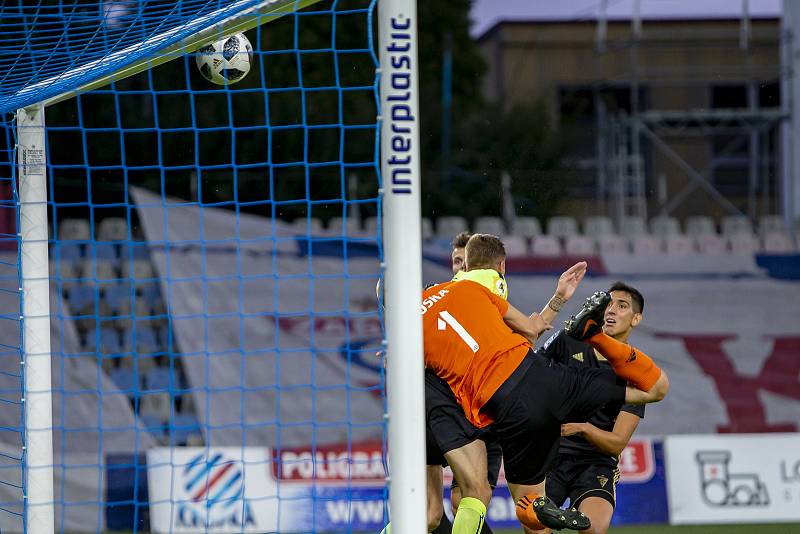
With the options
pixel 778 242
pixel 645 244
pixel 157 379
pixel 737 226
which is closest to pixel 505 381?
pixel 157 379

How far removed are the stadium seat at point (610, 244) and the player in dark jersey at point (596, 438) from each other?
20.4 feet

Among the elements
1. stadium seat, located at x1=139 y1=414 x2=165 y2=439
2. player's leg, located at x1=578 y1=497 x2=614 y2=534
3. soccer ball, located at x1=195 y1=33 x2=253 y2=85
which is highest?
soccer ball, located at x1=195 y1=33 x2=253 y2=85

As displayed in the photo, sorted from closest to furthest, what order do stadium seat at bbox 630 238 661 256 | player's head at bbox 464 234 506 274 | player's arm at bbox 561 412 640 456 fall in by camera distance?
1. player's head at bbox 464 234 506 274
2. player's arm at bbox 561 412 640 456
3. stadium seat at bbox 630 238 661 256

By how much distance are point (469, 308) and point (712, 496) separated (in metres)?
5.23

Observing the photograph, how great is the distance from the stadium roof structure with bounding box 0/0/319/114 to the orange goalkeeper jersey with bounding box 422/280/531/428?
156cm

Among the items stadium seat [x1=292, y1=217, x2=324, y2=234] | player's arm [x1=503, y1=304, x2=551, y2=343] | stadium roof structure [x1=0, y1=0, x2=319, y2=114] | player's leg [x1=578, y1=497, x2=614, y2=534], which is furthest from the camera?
stadium seat [x1=292, y1=217, x2=324, y2=234]

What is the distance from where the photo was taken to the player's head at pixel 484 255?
5191 millimetres

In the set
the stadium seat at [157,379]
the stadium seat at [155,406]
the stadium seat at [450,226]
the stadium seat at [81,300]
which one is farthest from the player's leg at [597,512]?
the stadium seat at [450,226]

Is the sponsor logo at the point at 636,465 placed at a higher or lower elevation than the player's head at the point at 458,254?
lower

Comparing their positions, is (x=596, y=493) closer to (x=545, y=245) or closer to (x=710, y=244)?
(x=545, y=245)

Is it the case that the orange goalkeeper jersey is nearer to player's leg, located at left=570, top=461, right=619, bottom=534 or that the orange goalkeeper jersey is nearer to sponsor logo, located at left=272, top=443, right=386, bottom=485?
player's leg, located at left=570, top=461, right=619, bottom=534

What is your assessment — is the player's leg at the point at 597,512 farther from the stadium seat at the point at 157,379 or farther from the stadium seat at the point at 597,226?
the stadium seat at the point at 597,226

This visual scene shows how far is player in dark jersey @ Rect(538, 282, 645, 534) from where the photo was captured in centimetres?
570

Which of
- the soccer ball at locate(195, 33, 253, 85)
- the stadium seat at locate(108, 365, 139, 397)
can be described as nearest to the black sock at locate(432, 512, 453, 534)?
the soccer ball at locate(195, 33, 253, 85)
